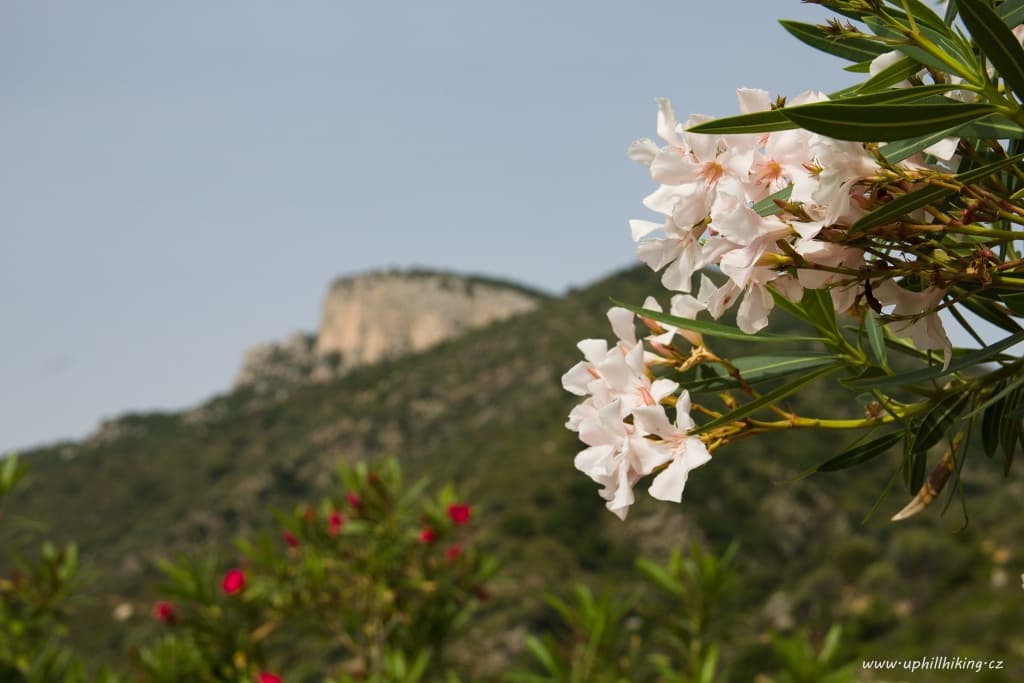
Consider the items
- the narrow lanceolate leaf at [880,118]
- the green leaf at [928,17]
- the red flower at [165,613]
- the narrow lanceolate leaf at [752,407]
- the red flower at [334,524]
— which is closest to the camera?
the narrow lanceolate leaf at [880,118]

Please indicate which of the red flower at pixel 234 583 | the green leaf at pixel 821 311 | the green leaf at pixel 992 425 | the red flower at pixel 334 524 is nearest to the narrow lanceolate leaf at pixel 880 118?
the green leaf at pixel 821 311

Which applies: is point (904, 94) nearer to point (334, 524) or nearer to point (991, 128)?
point (991, 128)

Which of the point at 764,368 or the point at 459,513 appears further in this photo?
the point at 459,513

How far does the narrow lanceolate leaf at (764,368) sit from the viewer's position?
97 cm

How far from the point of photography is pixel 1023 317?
0.84m

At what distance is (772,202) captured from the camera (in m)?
0.73

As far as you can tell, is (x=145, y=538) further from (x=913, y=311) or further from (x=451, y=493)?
(x=913, y=311)

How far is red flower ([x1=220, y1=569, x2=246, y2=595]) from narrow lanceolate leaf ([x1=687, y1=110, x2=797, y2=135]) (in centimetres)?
359

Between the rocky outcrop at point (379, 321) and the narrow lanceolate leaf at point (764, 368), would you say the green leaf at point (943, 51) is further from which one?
the rocky outcrop at point (379, 321)

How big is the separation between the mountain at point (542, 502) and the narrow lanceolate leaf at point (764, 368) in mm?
15464

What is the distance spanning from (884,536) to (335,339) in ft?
204

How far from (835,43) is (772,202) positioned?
228 millimetres

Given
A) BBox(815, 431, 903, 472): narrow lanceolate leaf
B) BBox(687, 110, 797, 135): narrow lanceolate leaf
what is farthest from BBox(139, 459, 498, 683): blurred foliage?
BBox(687, 110, 797, 135): narrow lanceolate leaf

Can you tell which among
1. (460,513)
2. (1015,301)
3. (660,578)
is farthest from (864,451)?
(460,513)
